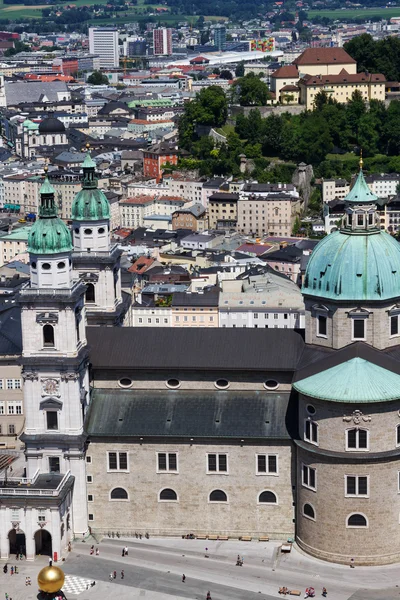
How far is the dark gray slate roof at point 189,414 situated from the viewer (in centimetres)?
8175

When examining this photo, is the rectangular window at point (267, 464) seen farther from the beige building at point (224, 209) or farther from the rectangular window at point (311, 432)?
the beige building at point (224, 209)

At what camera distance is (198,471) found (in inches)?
3238

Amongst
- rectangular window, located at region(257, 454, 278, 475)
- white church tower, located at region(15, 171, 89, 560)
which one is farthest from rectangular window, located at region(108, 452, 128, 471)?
rectangular window, located at region(257, 454, 278, 475)

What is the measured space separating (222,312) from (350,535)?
59.4m

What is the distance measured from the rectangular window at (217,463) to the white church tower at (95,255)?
54.7ft

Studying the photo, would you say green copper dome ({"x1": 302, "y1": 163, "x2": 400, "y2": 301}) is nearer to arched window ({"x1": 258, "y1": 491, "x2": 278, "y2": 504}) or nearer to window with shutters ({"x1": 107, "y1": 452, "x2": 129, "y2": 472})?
arched window ({"x1": 258, "y1": 491, "x2": 278, "y2": 504})

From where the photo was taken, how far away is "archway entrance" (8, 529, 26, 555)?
80.6 meters

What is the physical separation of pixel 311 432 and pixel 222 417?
577 centimetres

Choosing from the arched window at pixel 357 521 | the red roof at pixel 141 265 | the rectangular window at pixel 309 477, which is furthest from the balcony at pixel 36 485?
the red roof at pixel 141 265

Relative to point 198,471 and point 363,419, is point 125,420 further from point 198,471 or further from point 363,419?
point 363,419

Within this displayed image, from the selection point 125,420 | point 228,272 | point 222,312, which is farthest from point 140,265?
point 125,420

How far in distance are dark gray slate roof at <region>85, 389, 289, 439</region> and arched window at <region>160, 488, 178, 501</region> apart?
3.66 m

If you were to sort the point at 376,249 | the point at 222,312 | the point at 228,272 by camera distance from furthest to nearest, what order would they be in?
the point at 228,272 → the point at 222,312 → the point at 376,249

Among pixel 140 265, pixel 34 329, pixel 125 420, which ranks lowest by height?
pixel 140 265
